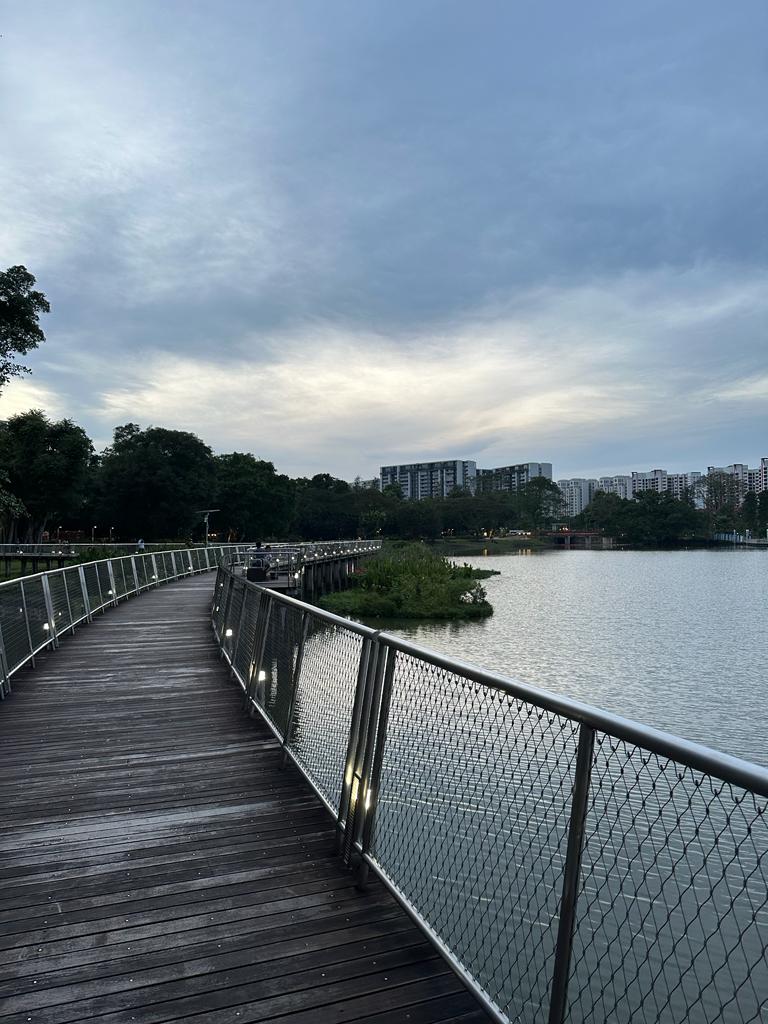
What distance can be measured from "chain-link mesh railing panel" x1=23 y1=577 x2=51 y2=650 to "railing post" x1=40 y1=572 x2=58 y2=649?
0.07m

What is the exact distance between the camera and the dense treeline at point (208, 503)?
176 ft

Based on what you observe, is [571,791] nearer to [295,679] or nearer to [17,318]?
[295,679]

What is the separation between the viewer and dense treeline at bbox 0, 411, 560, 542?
5284 centimetres

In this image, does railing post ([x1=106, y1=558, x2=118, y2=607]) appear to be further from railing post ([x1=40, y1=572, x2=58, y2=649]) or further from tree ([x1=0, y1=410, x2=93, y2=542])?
tree ([x1=0, y1=410, x2=93, y2=542])

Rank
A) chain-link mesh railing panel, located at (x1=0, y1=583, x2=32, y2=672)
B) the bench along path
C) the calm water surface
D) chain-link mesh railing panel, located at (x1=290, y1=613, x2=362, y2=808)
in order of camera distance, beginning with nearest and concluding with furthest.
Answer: the bench along path, chain-link mesh railing panel, located at (x1=290, y1=613, x2=362, y2=808), chain-link mesh railing panel, located at (x1=0, y1=583, x2=32, y2=672), the calm water surface

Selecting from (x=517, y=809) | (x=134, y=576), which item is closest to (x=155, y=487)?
(x=134, y=576)

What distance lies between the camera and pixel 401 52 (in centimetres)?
3422

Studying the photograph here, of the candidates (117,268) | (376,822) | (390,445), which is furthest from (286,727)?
(390,445)

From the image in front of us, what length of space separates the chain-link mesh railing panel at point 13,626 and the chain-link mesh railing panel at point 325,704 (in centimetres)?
455

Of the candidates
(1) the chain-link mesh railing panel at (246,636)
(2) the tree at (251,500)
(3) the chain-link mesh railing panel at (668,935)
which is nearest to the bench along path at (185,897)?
(1) the chain-link mesh railing panel at (246,636)

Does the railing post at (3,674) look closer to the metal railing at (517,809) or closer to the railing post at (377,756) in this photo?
the metal railing at (517,809)

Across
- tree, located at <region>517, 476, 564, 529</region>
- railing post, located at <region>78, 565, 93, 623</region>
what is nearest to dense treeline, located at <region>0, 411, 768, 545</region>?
tree, located at <region>517, 476, 564, 529</region>

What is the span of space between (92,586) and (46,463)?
41926 mm

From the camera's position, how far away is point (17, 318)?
98.5 ft
